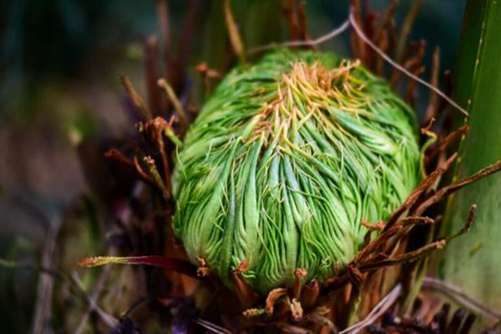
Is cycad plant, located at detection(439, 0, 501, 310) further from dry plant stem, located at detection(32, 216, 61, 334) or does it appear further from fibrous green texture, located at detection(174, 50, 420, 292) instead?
dry plant stem, located at detection(32, 216, 61, 334)

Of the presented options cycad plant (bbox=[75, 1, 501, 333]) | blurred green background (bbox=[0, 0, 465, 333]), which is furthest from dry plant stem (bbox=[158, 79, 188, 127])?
blurred green background (bbox=[0, 0, 465, 333])

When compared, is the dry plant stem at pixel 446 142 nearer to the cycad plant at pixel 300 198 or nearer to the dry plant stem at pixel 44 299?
the cycad plant at pixel 300 198

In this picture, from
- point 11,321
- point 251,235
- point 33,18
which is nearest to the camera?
point 251,235

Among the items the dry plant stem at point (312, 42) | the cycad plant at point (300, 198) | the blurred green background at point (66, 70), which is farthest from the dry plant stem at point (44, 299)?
the dry plant stem at point (312, 42)

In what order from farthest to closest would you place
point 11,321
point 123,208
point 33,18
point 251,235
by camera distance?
point 33,18 → point 11,321 → point 123,208 → point 251,235

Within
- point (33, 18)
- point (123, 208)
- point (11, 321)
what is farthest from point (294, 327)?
point (33, 18)

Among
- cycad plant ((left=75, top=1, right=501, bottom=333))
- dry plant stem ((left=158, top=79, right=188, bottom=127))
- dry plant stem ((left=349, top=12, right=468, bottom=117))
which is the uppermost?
dry plant stem ((left=349, top=12, right=468, bottom=117))

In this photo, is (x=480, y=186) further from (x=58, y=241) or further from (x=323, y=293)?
(x=58, y=241)
